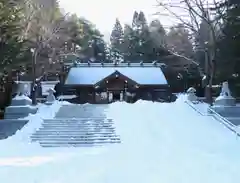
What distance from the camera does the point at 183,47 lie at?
36.1m

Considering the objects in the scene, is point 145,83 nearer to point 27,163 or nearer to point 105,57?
point 27,163

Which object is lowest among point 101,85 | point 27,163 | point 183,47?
point 27,163

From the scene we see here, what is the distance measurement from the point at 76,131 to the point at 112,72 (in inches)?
503

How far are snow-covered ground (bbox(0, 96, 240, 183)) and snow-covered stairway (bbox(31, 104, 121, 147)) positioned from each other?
0.42m

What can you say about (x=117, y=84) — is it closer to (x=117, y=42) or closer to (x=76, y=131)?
(x=76, y=131)

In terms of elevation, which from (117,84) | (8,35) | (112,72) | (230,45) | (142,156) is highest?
(8,35)

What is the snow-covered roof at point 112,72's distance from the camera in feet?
89.7

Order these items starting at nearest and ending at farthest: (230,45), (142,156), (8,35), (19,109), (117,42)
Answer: (142,156), (19,109), (8,35), (230,45), (117,42)

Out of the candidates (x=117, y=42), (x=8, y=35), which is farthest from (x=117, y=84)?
(x=117, y=42)

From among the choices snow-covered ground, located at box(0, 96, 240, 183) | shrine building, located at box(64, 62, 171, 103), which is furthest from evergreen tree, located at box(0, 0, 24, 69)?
shrine building, located at box(64, 62, 171, 103)

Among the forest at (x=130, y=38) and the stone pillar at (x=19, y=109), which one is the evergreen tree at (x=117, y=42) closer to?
the forest at (x=130, y=38)

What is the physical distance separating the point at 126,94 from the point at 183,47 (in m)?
10.5

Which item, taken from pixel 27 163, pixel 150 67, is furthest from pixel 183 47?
pixel 27 163

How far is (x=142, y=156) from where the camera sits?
423 inches
